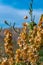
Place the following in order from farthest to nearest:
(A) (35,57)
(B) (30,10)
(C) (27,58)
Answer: (B) (30,10), (C) (27,58), (A) (35,57)

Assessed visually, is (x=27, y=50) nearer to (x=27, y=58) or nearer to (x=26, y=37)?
(x=27, y=58)

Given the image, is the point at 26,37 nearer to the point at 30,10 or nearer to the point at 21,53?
the point at 21,53

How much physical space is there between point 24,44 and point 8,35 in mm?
131

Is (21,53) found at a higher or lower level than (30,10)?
lower

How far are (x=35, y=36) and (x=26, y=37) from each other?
9 cm

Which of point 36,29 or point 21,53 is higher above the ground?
point 36,29

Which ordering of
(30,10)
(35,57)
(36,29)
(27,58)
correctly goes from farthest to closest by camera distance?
1. (30,10)
2. (36,29)
3. (27,58)
4. (35,57)

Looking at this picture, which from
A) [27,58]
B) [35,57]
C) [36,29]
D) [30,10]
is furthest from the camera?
[30,10]

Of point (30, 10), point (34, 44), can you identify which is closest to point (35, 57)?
point (34, 44)

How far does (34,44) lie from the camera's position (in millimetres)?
1862

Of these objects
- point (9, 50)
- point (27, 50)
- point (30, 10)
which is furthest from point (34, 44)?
point (30, 10)

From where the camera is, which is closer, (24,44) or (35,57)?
(35,57)

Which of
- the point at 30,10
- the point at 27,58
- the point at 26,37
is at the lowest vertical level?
the point at 27,58

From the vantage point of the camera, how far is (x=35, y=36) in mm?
1935
